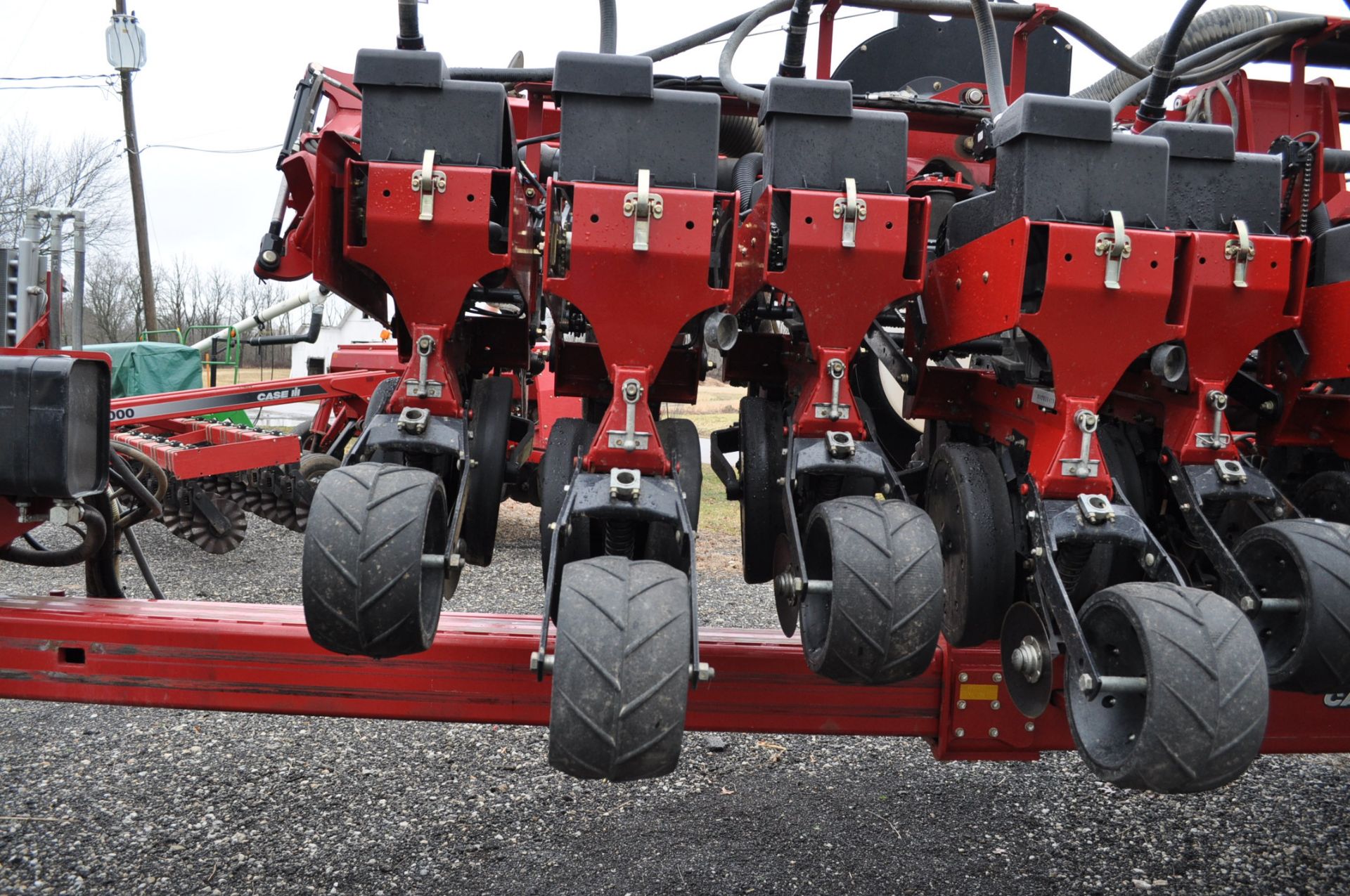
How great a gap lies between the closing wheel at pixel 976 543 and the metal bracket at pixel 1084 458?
29 centimetres

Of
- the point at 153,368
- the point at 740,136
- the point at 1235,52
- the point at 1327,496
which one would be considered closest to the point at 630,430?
the point at 740,136

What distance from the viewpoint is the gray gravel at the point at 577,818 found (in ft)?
10.3

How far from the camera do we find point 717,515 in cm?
1020

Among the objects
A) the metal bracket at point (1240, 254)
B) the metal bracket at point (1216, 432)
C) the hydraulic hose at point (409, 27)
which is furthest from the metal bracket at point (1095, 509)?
the hydraulic hose at point (409, 27)

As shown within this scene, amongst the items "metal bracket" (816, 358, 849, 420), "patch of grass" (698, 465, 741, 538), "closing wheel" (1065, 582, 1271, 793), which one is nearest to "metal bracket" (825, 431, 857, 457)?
"metal bracket" (816, 358, 849, 420)

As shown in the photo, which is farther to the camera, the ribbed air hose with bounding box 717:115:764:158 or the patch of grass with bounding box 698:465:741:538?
the patch of grass with bounding box 698:465:741:538

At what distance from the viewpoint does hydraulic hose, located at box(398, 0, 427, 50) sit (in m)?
2.11

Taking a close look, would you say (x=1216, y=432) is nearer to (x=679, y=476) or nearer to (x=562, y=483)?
(x=679, y=476)

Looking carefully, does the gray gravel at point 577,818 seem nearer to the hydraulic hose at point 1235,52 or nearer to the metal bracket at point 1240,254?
the metal bracket at point 1240,254

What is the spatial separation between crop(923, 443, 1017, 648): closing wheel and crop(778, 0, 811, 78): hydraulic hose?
3.16 ft

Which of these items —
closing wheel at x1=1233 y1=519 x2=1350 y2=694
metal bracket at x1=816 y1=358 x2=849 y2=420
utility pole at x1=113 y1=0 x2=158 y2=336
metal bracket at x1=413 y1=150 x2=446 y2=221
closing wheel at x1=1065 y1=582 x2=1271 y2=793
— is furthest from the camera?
utility pole at x1=113 y1=0 x2=158 y2=336

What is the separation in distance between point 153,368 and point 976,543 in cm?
1482

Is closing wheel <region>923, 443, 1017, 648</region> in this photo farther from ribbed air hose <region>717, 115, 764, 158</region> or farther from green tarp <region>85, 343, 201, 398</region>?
green tarp <region>85, 343, 201, 398</region>

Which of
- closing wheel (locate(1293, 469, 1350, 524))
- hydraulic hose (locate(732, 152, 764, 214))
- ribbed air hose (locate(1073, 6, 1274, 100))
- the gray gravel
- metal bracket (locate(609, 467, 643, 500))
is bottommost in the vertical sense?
the gray gravel
